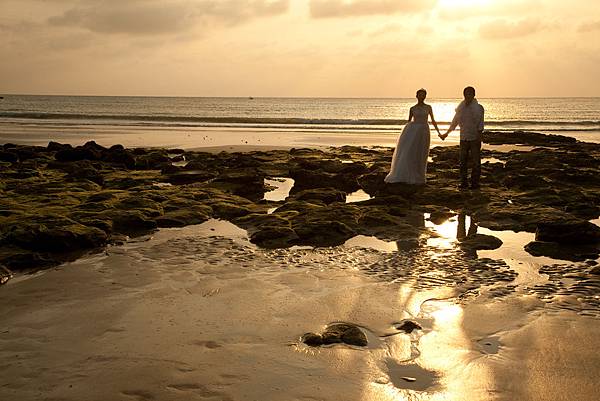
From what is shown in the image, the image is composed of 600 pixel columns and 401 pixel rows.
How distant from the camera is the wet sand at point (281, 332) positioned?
14.2ft

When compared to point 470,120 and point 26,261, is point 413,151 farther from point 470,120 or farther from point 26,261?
point 26,261

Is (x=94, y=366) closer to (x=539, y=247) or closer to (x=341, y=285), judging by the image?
(x=341, y=285)

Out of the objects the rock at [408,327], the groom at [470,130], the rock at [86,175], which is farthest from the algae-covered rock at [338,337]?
the rock at [86,175]

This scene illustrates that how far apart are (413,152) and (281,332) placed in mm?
9414

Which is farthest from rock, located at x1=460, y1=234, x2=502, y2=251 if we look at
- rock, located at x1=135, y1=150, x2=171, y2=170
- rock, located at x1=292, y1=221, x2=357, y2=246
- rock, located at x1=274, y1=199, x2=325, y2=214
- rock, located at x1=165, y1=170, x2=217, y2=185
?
rock, located at x1=135, y1=150, x2=171, y2=170

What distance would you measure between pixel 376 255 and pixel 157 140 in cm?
2844

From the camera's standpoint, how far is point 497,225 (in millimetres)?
10562

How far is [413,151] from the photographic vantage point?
46.1 ft

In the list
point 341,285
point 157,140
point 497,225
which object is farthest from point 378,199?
point 157,140

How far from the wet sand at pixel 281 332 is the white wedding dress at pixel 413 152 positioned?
595 cm

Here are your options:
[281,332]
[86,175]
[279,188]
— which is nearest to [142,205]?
[279,188]

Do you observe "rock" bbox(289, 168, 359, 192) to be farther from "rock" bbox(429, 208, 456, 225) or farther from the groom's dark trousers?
"rock" bbox(429, 208, 456, 225)

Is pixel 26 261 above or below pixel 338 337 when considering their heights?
below

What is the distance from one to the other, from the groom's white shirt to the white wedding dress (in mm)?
1063
